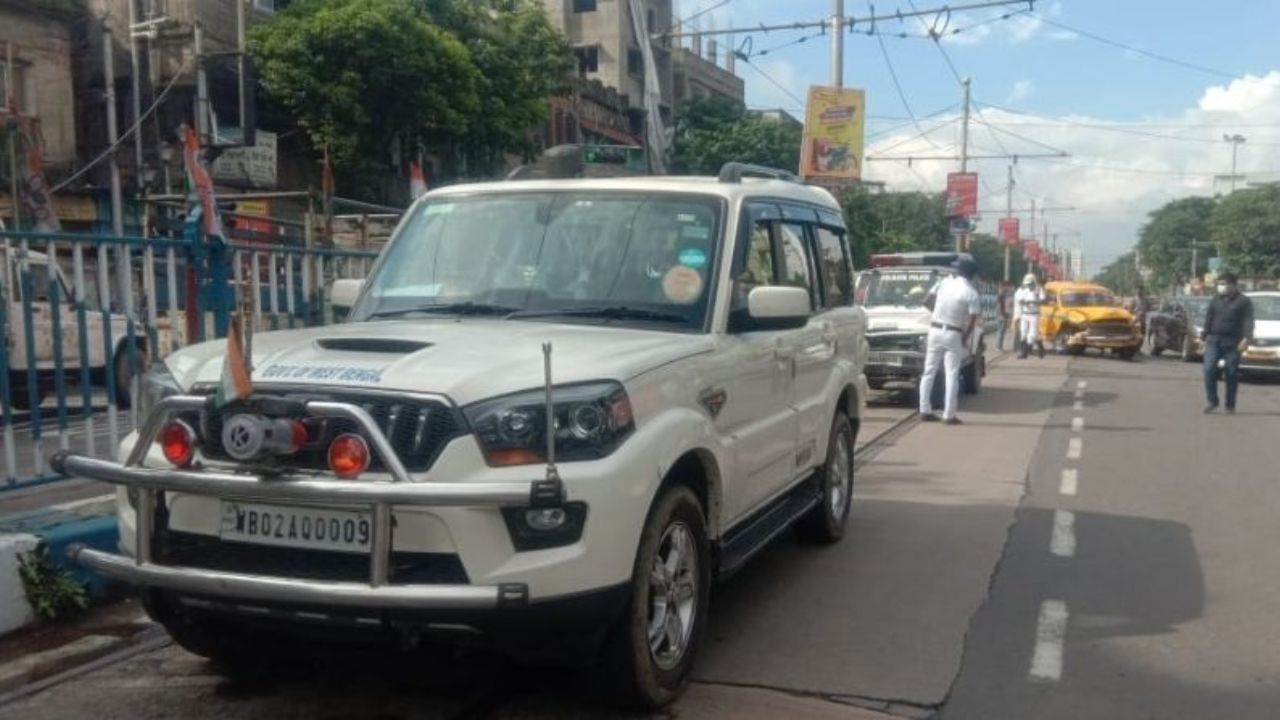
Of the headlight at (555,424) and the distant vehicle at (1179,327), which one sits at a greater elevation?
the headlight at (555,424)

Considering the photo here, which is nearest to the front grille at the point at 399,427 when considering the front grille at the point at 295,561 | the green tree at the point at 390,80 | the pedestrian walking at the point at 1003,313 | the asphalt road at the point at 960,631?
the front grille at the point at 295,561

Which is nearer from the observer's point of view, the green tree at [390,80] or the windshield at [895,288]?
the windshield at [895,288]

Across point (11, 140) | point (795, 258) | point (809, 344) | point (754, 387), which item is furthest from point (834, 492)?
point (11, 140)

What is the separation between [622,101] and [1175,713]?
39.3 m

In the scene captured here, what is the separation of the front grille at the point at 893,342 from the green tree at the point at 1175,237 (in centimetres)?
8233

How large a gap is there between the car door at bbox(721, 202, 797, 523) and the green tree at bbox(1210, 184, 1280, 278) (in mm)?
57792

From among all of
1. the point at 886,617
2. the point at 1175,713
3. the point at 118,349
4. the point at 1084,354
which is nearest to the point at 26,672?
the point at 118,349

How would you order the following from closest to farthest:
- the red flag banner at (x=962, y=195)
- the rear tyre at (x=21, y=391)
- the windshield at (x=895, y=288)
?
the rear tyre at (x=21, y=391) → the windshield at (x=895, y=288) → the red flag banner at (x=962, y=195)

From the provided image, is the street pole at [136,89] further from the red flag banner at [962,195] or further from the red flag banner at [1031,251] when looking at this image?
the red flag banner at [1031,251]

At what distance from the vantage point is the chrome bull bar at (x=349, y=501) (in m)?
3.51

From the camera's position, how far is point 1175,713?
450cm

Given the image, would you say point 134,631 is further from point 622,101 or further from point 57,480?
point 622,101

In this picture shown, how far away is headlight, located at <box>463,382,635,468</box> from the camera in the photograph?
12.2ft

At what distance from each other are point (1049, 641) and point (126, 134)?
21305mm
